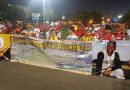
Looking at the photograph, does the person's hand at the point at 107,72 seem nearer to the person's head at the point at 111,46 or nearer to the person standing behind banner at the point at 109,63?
the person standing behind banner at the point at 109,63

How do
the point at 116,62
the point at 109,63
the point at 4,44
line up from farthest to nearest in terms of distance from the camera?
the point at 4,44 < the point at 109,63 < the point at 116,62

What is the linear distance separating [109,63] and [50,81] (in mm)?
2280

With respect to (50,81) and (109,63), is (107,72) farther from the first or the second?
(50,81)

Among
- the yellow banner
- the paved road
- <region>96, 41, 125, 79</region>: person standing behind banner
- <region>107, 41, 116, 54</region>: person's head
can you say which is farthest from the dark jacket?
the yellow banner

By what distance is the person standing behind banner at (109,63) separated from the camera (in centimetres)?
1016

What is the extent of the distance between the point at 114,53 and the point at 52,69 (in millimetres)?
2869

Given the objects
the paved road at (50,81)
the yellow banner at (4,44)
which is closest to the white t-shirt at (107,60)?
the paved road at (50,81)

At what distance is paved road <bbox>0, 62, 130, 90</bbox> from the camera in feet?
28.7

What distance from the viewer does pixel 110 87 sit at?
8.77m

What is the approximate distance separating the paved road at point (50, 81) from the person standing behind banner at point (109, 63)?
327mm

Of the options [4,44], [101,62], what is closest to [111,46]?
[101,62]

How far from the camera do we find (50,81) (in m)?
9.54

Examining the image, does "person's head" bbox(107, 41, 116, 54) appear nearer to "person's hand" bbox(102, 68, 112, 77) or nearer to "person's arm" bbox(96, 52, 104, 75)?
"person's arm" bbox(96, 52, 104, 75)

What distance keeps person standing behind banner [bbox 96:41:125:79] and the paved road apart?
0.33 m
